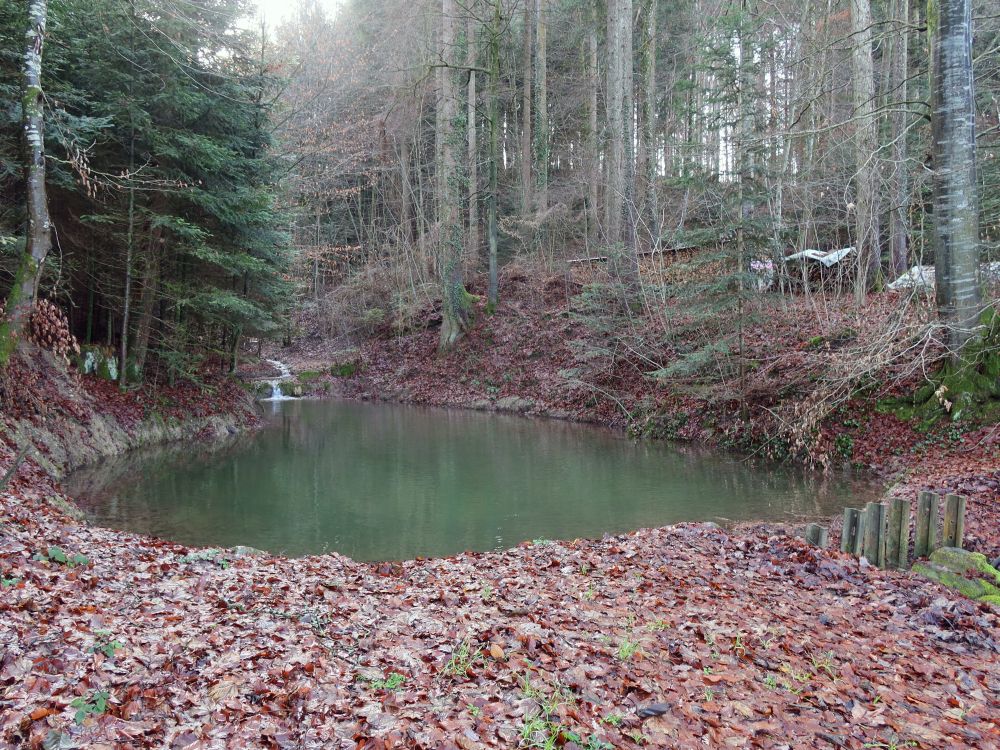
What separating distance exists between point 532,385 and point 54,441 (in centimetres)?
1477

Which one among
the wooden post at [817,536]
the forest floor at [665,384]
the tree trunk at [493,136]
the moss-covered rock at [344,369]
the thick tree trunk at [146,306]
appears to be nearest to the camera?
the wooden post at [817,536]

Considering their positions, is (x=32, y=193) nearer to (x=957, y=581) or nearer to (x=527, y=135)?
(x=957, y=581)

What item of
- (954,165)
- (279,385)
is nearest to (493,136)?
(279,385)

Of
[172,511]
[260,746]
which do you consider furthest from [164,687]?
[172,511]

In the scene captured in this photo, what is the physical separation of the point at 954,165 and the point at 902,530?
257 inches

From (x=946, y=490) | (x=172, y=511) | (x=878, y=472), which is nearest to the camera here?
(x=946, y=490)

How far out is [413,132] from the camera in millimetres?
29812

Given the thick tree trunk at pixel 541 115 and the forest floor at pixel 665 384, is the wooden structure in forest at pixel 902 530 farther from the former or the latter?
the thick tree trunk at pixel 541 115

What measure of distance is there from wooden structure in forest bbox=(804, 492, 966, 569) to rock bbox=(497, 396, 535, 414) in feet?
50.4

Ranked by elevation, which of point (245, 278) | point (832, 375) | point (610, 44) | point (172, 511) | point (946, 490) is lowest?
point (172, 511)

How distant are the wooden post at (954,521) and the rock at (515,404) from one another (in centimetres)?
1566

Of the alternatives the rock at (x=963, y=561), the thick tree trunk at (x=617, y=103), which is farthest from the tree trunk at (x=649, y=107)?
the rock at (x=963, y=561)

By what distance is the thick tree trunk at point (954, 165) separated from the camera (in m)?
9.80

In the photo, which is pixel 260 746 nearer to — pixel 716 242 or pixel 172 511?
pixel 172 511
